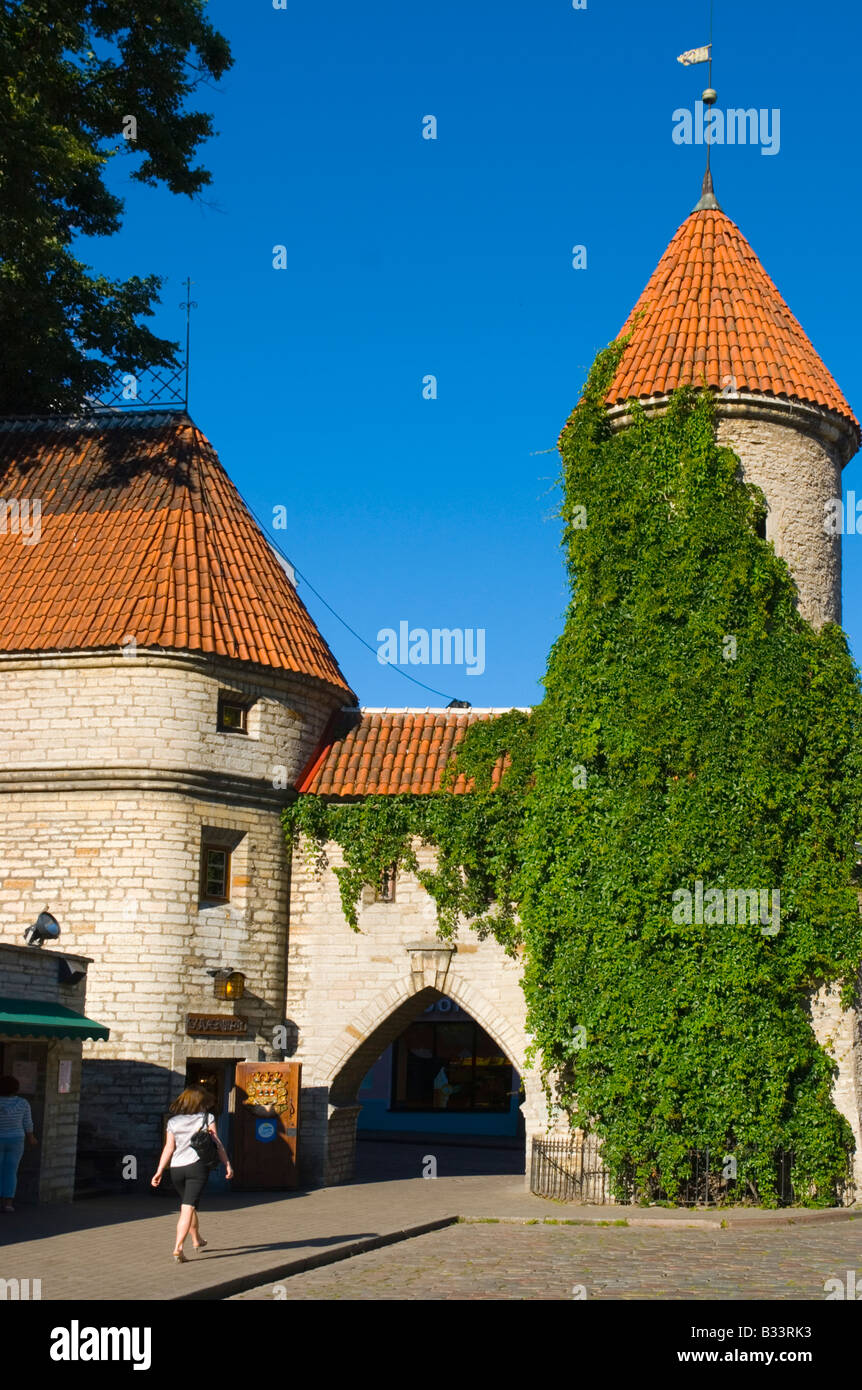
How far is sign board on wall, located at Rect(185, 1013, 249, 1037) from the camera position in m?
20.6

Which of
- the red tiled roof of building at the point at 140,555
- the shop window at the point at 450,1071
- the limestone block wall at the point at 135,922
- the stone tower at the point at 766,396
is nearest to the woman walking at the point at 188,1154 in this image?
the limestone block wall at the point at 135,922

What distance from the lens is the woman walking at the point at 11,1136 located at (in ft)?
52.0

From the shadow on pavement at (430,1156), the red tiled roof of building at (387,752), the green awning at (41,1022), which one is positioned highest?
the red tiled roof of building at (387,752)

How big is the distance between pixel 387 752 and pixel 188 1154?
35.5 ft

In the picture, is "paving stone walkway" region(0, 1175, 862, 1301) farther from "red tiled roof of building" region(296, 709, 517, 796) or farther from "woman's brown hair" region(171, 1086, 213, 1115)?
"red tiled roof of building" region(296, 709, 517, 796)

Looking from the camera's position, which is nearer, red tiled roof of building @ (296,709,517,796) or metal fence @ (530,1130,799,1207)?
metal fence @ (530,1130,799,1207)

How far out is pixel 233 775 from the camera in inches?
853

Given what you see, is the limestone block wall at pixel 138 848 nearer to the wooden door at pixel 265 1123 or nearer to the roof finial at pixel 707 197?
the wooden door at pixel 265 1123

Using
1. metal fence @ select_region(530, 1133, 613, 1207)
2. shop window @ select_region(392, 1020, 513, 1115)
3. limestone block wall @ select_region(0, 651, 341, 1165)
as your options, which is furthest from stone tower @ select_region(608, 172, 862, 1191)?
shop window @ select_region(392, 1020, 513, 1115)

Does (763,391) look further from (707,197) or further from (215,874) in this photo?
(215,874)

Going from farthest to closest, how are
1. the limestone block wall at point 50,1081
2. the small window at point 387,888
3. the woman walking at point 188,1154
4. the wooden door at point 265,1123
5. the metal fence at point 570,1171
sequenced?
the small window at point 387,888 < the wooden door at point 265,1123 < the metal fence at point 570,1171 < the limestone block wall at point 50,1081 < the woman walking at point 188,1154

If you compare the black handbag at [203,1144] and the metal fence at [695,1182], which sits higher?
the black handbag at [203,1144]

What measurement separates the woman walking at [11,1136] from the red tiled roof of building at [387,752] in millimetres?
7782

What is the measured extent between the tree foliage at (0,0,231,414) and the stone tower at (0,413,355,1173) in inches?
191
